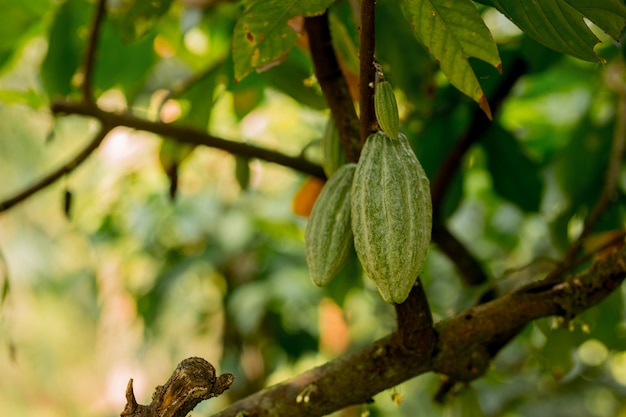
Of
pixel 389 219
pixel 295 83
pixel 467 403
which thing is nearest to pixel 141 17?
pixel 295 83

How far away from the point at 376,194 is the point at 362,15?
0.16m

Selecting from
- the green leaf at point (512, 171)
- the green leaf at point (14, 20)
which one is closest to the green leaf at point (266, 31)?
the green leaf at point (512, 171)

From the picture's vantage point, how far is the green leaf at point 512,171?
5.07ft

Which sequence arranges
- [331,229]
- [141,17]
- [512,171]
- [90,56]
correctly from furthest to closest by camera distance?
1. [512,171]
2. [90,56]
3. [141,17]
4. [331,229]

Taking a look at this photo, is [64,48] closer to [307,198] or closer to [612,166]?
[307,198]

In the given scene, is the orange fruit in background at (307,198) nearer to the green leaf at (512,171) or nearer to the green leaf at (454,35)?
the green leaf at (512,171)

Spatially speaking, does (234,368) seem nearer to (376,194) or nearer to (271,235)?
(271,235)

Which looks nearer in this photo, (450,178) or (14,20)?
(450,178)

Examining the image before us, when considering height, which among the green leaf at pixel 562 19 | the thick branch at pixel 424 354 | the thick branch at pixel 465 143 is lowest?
the thick branch at pixel 424 354

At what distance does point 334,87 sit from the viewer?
34.5 inches

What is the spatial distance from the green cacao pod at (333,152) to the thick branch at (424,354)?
0.21 meters

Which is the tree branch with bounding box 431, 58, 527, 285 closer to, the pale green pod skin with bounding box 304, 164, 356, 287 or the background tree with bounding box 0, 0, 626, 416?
the background tree with bounding box 0, 0, 626, 416

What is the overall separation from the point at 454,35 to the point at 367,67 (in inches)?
3.4

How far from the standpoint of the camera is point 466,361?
0.96 metres
